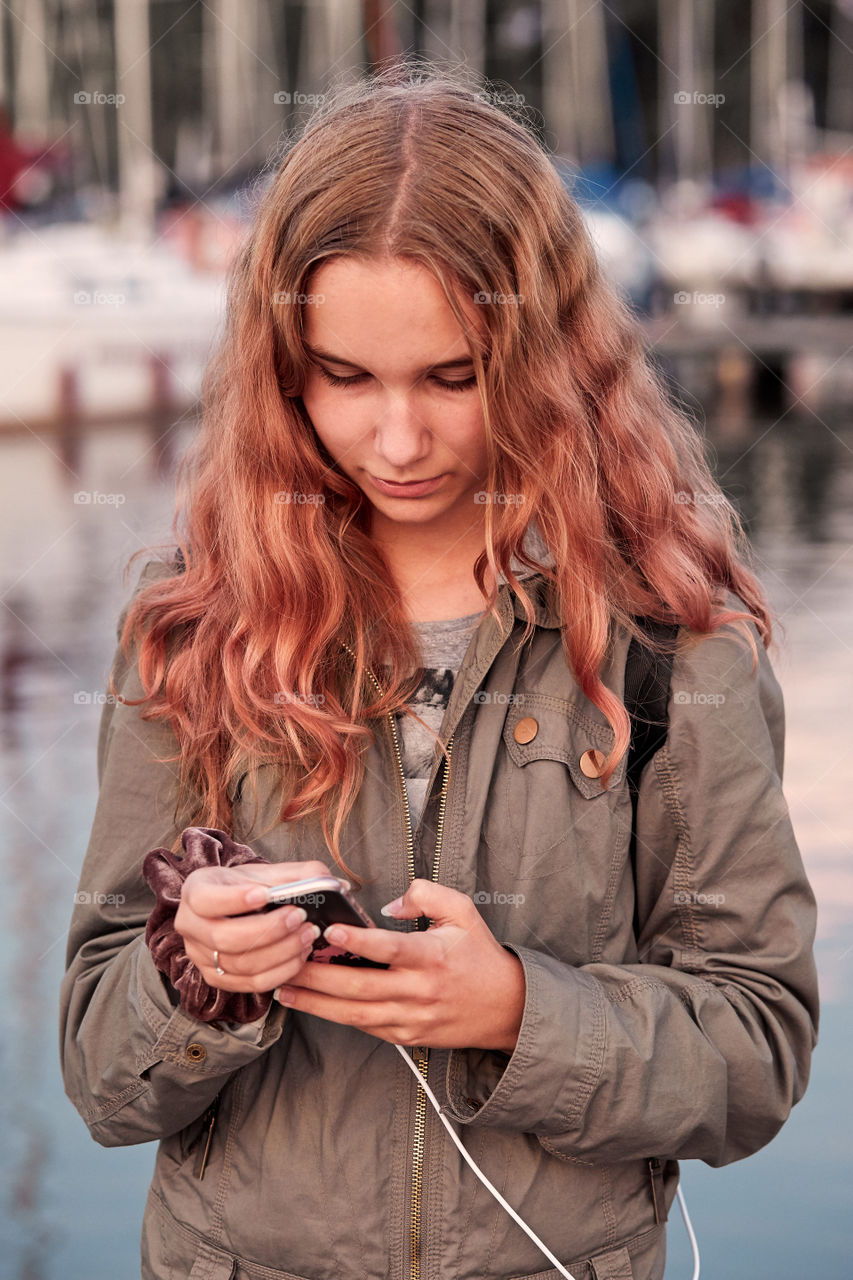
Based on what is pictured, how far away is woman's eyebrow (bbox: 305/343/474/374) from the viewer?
72.3 inches

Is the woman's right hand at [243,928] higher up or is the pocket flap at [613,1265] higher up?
the woman's right hand at [243,928]

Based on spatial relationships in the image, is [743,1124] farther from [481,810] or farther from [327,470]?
[327,470]

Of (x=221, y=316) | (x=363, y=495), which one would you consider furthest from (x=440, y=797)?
(x=221, y=316)

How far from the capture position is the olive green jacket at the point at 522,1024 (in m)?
1.71

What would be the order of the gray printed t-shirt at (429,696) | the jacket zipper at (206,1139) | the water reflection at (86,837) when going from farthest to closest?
the water reflection at (86,837)
the gray printed t-shirt at (429,696)
the jacket zipper at (206,1139)

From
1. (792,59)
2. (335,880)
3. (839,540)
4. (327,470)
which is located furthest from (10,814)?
(792,59)

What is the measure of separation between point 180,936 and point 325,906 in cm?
20

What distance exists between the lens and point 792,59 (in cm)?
4003

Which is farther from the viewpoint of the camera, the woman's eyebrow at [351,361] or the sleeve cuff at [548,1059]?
the woman's eyebrow at [351,361]

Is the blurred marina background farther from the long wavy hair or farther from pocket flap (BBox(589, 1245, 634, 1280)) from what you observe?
pocket flap (BBox(589, 1245, 634, 1280))

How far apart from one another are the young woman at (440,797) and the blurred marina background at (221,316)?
0.37 metres

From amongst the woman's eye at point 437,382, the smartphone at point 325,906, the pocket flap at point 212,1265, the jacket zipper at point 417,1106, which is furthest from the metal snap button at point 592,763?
the pocket flap at point 212,1265

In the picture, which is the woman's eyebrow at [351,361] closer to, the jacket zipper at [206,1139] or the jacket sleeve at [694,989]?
the jacket sleeve at [694,989]

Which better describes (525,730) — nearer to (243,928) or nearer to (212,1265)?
(243,928)
